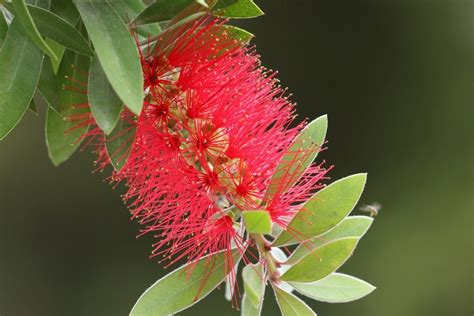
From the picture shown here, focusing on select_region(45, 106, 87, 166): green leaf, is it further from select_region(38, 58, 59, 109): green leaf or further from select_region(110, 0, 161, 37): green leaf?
select_region(110, 0, 161, 37): green leaf

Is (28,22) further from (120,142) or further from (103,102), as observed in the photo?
(120,142)

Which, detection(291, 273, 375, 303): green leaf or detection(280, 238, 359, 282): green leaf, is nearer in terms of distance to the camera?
detection(280, 238, 359, 282): green leaf

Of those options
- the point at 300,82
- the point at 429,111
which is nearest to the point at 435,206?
the point at 429,111

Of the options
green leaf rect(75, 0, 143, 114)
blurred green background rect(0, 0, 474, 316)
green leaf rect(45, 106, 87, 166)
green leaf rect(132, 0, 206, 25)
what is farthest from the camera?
blurred green background rect(0, 0, 474, 316)

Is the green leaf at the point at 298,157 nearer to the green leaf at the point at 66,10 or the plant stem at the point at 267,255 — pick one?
the plant stem at the point at 267,255

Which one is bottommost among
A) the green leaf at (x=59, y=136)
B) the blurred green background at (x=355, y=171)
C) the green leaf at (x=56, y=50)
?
the blurred green background at (x=355, y=171)

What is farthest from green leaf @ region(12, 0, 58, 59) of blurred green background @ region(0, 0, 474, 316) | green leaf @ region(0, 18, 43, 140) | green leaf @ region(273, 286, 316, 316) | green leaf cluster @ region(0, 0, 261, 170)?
blurred green background @ region(0, 0, 474, 316)

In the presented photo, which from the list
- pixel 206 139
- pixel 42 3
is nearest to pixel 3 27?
pixel 42 3

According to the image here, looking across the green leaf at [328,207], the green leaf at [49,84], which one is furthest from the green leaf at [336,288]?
the green leaf at [49,84]
